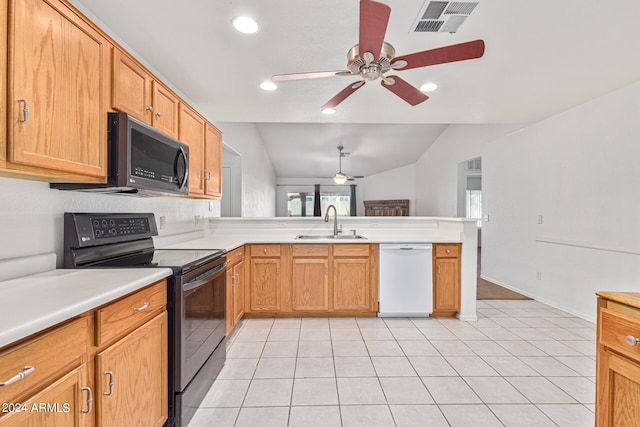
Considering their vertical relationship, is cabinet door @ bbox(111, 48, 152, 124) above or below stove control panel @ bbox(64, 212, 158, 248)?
above

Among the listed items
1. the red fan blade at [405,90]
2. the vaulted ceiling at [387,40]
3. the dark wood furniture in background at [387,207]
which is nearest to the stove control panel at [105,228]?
the vaulted ceiling at [387,40]

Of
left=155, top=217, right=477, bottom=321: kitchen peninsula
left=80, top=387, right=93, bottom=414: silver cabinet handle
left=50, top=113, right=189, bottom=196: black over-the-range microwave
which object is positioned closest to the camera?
left=80, top=387, right=93, bottom=414: silver cabinet handle

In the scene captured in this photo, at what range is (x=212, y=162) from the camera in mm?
2922

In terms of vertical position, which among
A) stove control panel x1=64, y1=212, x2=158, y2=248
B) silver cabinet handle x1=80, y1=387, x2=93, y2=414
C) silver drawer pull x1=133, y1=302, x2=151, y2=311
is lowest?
silver cabinet handle x1=80, y1=387, x2=93, y2=414

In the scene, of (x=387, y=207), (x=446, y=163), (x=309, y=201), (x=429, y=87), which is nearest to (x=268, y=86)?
(x=429, y=87)

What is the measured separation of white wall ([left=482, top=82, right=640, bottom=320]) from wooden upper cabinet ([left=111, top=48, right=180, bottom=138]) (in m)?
4.10

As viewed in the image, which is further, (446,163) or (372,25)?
(446,163)

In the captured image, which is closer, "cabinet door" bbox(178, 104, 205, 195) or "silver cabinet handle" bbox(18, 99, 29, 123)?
"silver cabinet handle" bbox(18, 99, 29, 123)

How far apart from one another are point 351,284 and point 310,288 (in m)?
0.46

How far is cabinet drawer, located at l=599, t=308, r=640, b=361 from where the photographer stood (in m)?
1.01

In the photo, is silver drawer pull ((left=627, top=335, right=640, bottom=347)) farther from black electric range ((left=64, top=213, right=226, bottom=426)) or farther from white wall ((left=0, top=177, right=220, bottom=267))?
white wall ((left=0, top=177, right=220, bottom=267))

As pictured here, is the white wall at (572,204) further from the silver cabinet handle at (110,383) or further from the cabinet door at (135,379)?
the silver cabinet handle at (110,383)

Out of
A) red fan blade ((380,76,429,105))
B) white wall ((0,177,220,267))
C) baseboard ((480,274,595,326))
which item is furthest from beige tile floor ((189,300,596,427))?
red fan blade ((380,76,429,105))

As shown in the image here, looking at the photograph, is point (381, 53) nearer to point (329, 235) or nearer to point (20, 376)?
point (20, 376)
